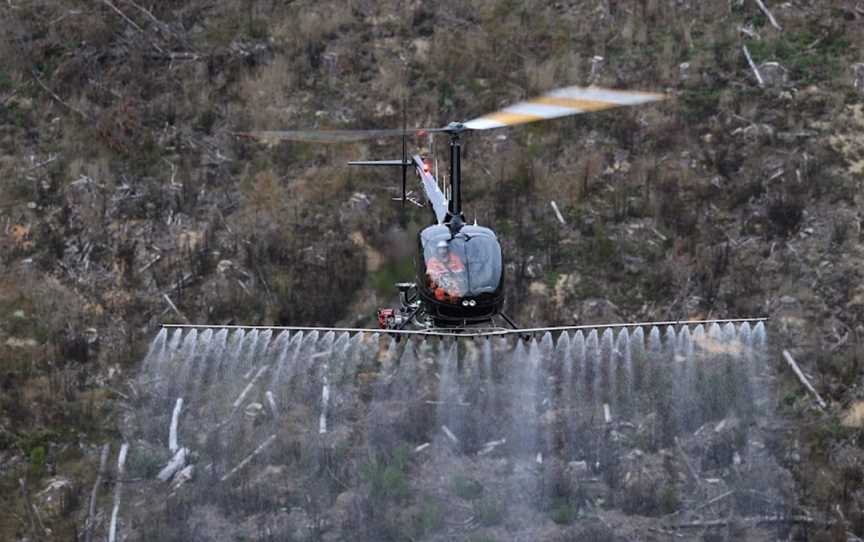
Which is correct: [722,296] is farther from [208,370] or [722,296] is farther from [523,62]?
[208,370]

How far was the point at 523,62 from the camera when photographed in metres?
35.2

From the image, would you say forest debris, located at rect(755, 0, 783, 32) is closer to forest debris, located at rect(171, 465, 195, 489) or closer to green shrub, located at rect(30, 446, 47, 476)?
forest debris, located at rect(171, 465, 195, 489)

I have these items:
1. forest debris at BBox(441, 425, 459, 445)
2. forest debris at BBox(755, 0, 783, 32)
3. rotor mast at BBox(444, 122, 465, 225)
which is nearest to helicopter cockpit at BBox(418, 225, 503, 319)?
rotor mast at BBox(444, 122, 465, 225)

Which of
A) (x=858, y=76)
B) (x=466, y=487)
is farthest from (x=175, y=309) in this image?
(x=858, y=76)

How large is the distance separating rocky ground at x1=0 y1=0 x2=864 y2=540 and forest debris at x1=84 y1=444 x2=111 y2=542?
5.6 inches

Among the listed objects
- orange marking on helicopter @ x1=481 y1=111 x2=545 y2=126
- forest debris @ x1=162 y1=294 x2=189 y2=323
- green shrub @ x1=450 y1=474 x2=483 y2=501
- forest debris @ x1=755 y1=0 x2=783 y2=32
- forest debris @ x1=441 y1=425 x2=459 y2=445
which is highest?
forest debris @ x1=755 y1=0 x2=783 y2=32

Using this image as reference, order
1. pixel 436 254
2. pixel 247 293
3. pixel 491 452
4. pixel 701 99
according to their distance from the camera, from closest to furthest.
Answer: pixel 436 254
pixel 491 452
pixel 247 293
pixel 701 99

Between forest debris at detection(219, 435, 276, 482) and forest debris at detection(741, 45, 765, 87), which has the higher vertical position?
forest debris at detection(741, 45, 765, 87)

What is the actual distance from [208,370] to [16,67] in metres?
9.87

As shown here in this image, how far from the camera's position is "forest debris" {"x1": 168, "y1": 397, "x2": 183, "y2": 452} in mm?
29625

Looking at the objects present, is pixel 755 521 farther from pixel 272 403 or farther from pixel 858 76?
pixel 858 76

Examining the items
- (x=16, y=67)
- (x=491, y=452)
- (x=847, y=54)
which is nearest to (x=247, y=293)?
(x=491, y=452)

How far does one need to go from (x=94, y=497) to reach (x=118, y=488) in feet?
1.67

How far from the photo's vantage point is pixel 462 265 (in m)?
20.7
